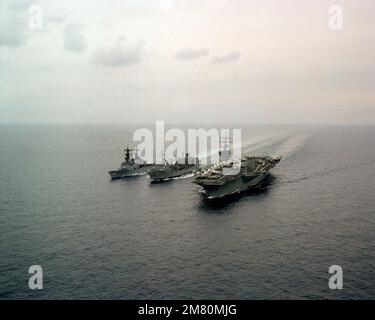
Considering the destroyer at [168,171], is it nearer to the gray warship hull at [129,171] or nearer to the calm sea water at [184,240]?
the gray warship hull at [129,171]

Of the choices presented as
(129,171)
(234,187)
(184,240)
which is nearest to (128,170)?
(129,171)

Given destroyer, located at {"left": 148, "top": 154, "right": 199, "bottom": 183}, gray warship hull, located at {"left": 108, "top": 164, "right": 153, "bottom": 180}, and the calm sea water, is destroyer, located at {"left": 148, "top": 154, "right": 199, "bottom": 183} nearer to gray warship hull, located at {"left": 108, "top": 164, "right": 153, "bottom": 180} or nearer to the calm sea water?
gray warship hull, located at {"left": 108, "top": 164, "right": 153, "bottom": 180}

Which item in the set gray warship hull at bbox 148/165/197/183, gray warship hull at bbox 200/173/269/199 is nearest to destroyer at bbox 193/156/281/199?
gray warship hull at bbox 200/173/269/199

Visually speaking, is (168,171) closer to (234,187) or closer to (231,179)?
(234,187)

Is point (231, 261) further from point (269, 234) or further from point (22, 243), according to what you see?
point (22, 243)
